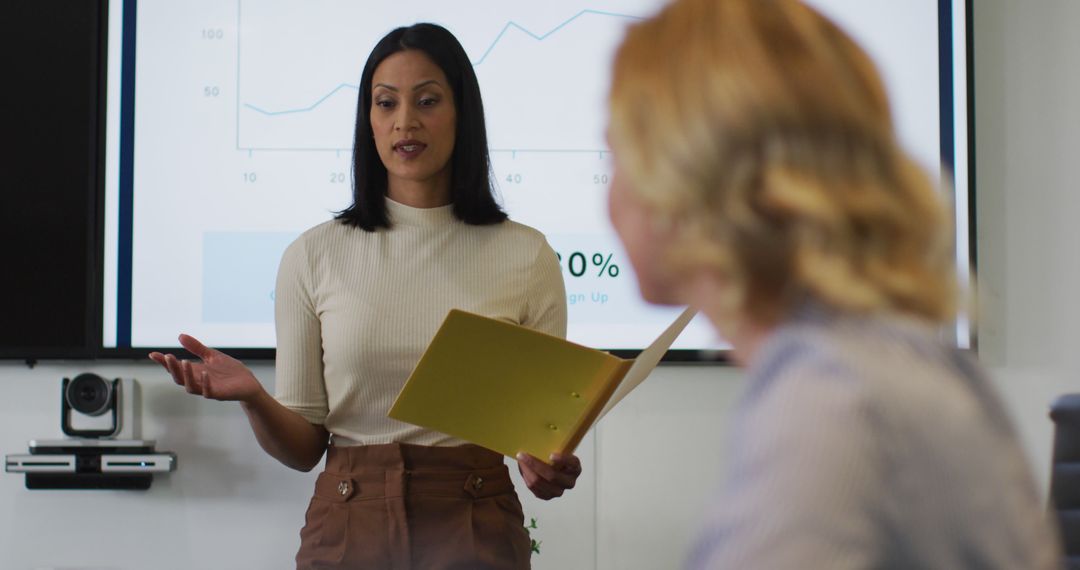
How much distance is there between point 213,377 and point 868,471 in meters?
1.28

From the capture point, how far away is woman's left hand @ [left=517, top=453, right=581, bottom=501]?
1.57 meters

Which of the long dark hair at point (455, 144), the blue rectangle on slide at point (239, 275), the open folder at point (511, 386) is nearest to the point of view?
the open folder at point (511, 386)

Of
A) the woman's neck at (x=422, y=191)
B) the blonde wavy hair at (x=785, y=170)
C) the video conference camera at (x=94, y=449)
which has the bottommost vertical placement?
the video conference camera at (x=94, y=449)

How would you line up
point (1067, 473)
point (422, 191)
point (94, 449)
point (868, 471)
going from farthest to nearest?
point (94, 449)
point (422, 191)
point (1067, 473)
point (868, 471)

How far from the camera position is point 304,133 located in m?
2.71

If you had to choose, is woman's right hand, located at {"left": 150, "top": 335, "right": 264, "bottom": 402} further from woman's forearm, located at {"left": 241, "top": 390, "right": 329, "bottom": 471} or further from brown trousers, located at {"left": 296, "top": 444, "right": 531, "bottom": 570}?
→ brown trousers, located at {"left": 296, "top": 444, "right": 531, "bottom": 570}

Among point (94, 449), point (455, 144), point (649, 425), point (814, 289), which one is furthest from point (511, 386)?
point (94, 449)

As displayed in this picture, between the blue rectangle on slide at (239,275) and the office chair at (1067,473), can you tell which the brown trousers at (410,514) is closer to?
the office chair at (1067,473)

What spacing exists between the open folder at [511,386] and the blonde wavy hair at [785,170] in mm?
672

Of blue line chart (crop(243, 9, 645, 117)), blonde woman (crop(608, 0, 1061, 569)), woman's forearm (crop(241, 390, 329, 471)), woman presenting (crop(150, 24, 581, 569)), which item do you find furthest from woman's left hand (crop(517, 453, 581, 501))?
blue line chart (crop(243, 9, 645, 117))

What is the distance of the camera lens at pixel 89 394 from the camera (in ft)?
8.53

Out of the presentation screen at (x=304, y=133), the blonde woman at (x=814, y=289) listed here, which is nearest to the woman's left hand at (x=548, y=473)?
the blonde woman at (x=814, y=289)

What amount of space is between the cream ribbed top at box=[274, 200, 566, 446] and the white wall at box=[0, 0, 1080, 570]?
3.21ft

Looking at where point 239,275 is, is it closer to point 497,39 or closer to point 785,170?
point 497,39
